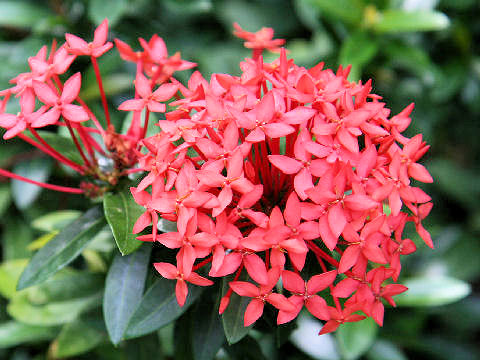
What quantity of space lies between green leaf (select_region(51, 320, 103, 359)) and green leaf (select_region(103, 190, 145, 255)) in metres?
0.55

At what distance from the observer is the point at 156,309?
3.06 ft

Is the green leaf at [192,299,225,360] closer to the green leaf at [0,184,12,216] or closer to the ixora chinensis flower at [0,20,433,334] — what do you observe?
the ixora chinensis flower at [0,20,433,334]

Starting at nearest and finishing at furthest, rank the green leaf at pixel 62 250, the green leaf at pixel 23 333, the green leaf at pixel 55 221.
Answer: the green leaf at pixel 62 250 < the green leaf at pixel 55 221 < the green leaf at pixel 23 333

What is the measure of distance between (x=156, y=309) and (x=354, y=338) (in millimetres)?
760

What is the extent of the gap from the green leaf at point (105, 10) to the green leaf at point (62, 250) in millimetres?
746

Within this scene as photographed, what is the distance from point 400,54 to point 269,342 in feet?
3.69

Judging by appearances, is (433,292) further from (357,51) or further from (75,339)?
(75,339)

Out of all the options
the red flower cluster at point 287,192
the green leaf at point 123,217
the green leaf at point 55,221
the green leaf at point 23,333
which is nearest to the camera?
the red flower cluster at point 287,192

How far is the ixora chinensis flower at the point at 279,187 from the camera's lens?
0.73m

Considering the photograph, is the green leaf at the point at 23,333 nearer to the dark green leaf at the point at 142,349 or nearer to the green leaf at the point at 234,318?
the dark green leaf at the point at 142,349

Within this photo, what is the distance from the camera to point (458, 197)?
7.44 feet

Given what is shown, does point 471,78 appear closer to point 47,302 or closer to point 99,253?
point 99,253

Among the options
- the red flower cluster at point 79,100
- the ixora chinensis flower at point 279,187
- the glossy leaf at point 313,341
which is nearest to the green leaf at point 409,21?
the ixora chinensis flower at point 279,187

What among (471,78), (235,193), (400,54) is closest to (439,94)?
(471,78)
